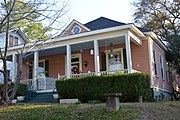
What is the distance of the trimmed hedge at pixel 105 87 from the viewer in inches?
442

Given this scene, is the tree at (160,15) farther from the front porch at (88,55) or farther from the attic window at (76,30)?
the attic window at (76,30)

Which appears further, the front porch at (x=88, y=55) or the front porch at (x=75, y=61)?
the front porch at (x=75, y=61)

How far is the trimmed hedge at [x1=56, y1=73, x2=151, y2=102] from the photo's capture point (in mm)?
11234

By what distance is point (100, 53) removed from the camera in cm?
1625

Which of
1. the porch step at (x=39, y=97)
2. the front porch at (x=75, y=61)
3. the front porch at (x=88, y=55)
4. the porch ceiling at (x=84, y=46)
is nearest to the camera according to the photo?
the front porch at (x=88, y=55)

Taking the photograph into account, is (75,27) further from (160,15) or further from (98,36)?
(160,15)

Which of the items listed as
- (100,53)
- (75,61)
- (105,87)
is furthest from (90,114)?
Result: (75,61)

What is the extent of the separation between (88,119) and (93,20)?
12263mm

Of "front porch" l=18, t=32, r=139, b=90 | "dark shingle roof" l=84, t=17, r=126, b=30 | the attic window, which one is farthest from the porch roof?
Result: "dark shingle roof" l=84, t=17, r=126, b=30

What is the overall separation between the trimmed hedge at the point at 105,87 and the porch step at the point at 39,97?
1003 mm

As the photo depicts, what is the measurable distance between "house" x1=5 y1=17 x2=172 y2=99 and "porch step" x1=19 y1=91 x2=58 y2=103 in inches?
28.9

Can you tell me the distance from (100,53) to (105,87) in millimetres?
4938

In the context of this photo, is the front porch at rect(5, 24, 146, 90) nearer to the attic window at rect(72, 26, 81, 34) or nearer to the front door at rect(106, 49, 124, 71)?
the front door at rect(106, 49, 124, 71)

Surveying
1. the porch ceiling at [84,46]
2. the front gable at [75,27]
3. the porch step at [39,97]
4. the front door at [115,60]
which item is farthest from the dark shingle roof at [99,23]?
the porch step at [39,97]
